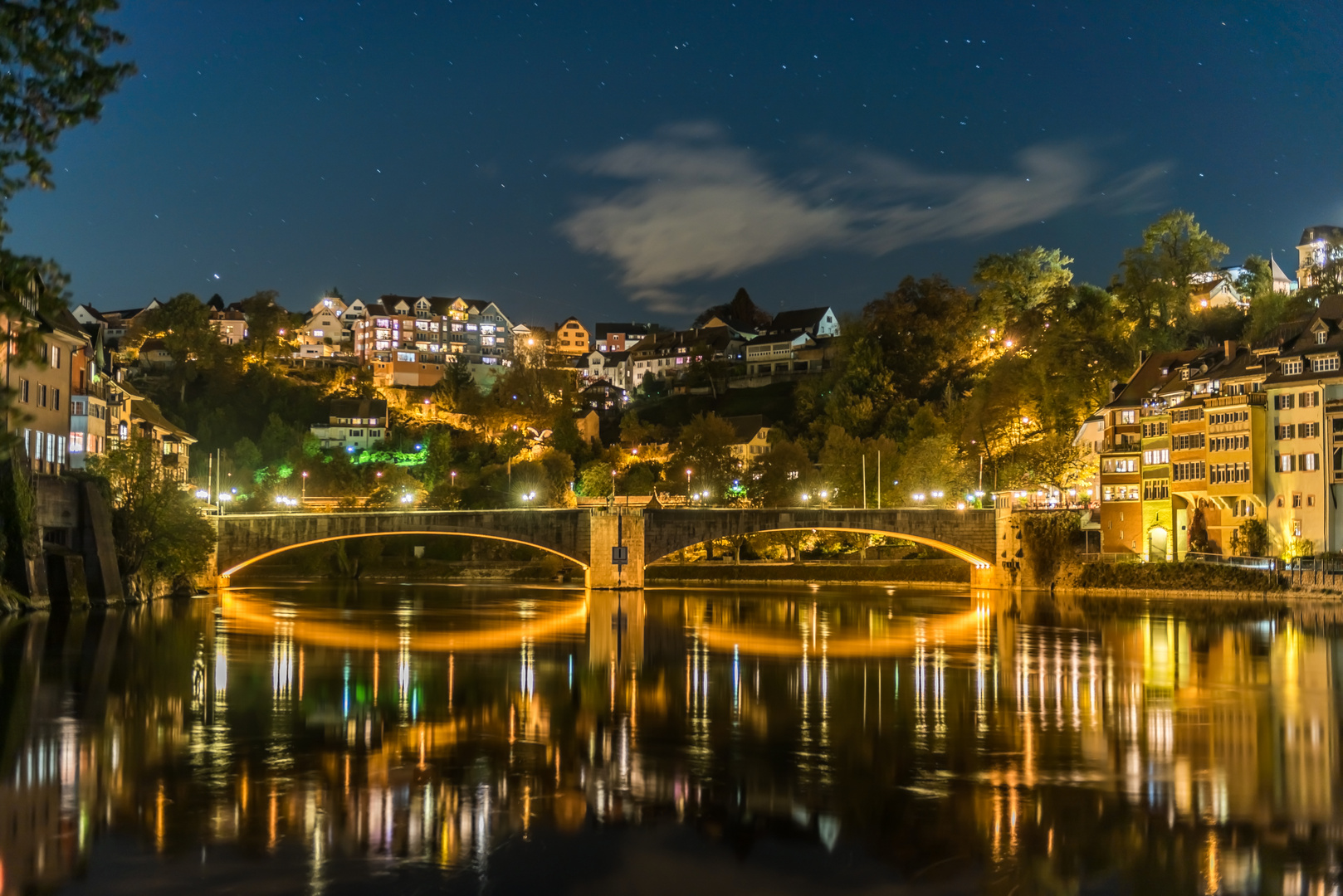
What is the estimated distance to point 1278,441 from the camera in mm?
69812

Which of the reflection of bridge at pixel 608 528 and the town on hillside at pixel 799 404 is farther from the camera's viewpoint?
the reflection of bridge at pixel 608 528

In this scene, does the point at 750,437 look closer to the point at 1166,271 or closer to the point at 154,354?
the point at 1166,271

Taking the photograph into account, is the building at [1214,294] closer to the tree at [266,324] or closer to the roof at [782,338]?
the roof at [782,338]

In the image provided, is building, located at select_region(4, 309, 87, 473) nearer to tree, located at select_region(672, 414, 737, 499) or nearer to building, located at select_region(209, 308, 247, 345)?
tree, located at select_region(672, 414, 737, 499)

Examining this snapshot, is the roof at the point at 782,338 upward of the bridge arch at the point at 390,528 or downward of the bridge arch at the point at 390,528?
upward

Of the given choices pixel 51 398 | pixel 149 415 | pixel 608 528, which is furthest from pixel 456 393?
pixel 51 398

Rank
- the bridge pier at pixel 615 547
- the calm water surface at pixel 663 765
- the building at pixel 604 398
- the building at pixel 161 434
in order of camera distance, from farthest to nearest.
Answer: the building at pixel 604 398 < the building at pixel 161 434 < the bridge pier at pixel 615 547 < the calm water surface at pixel 663 765

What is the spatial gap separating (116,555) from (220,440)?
276ft

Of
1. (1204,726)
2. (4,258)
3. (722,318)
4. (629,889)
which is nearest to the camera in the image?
(4,258)

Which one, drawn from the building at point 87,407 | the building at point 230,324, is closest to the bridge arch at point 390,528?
the building at point 87,407

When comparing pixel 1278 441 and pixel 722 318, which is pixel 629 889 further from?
A: pixel 722 318

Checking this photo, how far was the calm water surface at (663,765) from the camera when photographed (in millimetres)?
16844

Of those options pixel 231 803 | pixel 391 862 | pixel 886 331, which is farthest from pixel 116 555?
pixel 886 331

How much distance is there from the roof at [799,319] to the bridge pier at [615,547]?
10285 cm
